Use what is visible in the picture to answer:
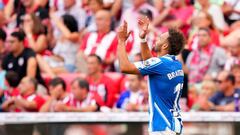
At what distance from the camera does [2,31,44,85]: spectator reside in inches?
497

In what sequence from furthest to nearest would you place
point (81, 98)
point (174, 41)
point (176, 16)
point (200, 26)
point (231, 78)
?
point (176, 16) < point (200, 26) < point (81, 98) < point (231, 78) < point (174, 41)

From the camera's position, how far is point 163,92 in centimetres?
723

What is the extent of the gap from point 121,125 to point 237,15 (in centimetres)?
392

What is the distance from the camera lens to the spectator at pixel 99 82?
11617 mm

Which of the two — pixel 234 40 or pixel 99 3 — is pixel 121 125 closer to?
pixel 234 40

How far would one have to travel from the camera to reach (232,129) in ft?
31.6

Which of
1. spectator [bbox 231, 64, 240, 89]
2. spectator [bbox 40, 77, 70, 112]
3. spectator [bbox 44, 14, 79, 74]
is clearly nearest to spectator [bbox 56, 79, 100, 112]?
spectator [bbox 40, 77, 70, 112]

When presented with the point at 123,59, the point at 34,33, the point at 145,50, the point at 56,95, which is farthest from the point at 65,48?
the point at 123,59

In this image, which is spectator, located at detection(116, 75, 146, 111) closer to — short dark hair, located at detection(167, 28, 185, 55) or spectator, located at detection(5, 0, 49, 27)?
spectator, located at detection(5, 0, 49, 27)

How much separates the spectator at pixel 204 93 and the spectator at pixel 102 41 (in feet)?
5.60

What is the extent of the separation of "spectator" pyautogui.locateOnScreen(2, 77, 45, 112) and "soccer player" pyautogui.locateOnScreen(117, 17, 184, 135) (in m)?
4.32

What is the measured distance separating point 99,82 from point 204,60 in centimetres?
158

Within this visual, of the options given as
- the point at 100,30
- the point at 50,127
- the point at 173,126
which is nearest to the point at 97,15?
the point at 100,30

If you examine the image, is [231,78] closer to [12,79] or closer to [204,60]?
[204,60]
